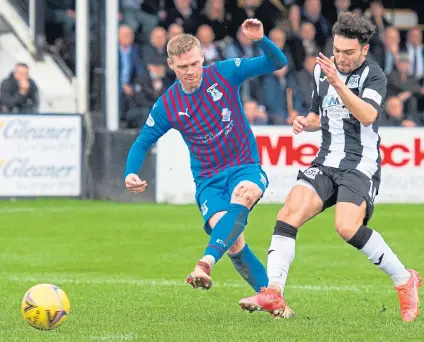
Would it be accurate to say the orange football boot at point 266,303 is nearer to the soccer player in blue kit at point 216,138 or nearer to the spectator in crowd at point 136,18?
the soccer player in blue kit at point 216,138

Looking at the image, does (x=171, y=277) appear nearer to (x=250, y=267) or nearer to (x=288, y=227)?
(x=250, y=267)

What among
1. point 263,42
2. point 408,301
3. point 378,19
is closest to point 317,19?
point 378,19

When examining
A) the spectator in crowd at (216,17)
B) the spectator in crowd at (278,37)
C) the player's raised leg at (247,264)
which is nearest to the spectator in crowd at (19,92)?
the spectator in crowd at (216,17)

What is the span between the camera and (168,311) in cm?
809

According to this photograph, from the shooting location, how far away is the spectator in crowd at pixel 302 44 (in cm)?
1953

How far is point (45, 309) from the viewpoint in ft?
22.9

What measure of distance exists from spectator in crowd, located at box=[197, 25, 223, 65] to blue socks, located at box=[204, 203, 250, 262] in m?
10.7

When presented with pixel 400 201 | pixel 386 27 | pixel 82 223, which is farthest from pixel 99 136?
pixel 386 27

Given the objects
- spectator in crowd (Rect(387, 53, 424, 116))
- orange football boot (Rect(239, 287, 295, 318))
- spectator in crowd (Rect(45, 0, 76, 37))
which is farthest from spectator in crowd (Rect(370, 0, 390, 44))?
orange football boot (Rect(239, 287, 295, 318))

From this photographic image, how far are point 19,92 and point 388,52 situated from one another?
20.1ft

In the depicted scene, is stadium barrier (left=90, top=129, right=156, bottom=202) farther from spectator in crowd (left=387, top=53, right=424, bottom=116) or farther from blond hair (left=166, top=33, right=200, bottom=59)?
blond hair (left=166, top=33, right=200, bottom=59)

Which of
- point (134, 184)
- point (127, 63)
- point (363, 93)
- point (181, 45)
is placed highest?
point (181, 45)

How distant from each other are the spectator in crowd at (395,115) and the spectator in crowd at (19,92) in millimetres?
5342

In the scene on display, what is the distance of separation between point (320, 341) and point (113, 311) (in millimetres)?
1786
